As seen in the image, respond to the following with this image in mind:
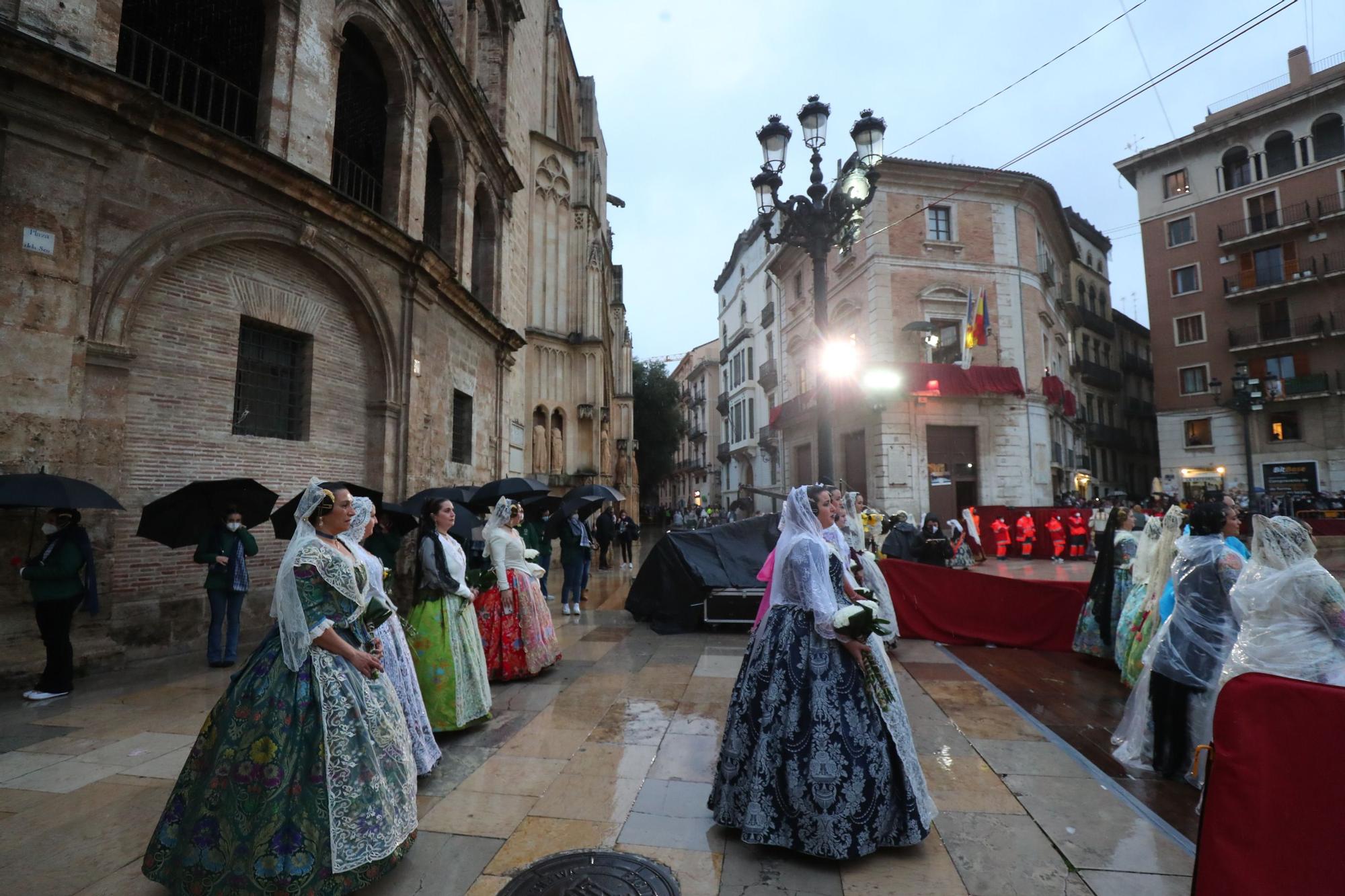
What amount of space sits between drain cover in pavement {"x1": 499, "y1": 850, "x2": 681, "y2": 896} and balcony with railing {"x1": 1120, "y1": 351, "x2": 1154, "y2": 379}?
1744 inches

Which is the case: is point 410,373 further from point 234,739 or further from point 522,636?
point 234,739

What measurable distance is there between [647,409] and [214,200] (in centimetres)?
3302

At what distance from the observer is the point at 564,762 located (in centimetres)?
429

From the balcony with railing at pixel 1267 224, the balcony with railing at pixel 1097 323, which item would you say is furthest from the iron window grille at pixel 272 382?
the balcony with railing at pixel 1267 224

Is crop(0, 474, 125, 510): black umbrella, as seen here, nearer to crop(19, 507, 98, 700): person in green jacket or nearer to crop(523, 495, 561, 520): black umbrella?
crop(19, 507, 98, 700): person in green jacket

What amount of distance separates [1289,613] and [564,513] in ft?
28.1

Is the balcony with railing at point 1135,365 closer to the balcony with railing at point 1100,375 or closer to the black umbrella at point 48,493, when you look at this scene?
the balcony with railing at point 1100,375

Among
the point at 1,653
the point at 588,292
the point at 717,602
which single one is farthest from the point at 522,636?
the point at 588,292

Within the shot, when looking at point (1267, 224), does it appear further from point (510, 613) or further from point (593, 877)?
point (593, 877)

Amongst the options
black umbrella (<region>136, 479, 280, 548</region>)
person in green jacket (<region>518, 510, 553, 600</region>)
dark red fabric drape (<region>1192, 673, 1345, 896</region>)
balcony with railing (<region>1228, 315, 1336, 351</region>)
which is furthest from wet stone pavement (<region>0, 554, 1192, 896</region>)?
balcony with railing (<region>1228, 315, 1336, 351</region>)

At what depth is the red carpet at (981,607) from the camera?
7715 mm

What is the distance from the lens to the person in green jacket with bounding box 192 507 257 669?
6973 millimetres

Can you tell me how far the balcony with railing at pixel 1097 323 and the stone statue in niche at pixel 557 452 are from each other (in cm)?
2610

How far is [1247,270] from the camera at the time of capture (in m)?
30.0
